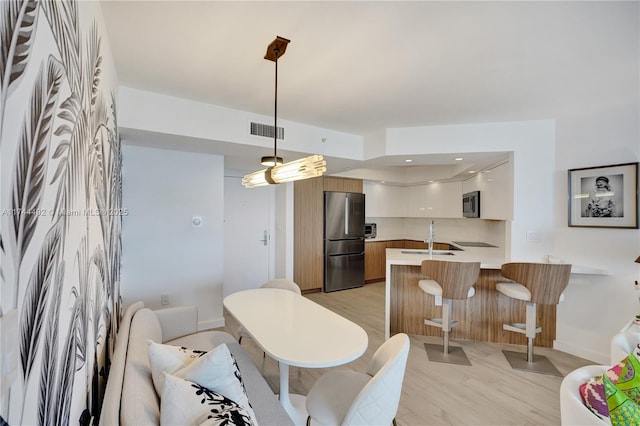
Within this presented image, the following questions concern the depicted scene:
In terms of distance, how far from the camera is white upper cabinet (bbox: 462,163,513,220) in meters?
3.35

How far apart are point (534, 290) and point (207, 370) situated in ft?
9.35

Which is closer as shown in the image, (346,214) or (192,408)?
(192,408)

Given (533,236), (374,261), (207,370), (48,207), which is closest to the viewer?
(48,207)

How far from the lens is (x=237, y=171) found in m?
4.49

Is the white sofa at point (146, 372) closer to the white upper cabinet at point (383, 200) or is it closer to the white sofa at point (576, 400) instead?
the white sofa at point (576, 400)

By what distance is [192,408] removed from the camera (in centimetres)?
100

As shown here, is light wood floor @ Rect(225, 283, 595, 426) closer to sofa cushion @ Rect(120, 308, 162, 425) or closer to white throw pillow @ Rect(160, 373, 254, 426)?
sofa cushion @ Rect(120, 308, 162, 425)

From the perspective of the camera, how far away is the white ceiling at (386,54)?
1.49m

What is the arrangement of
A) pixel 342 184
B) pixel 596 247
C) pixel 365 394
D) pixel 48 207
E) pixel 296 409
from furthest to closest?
1. pixel 342 184
2. pixel 596 247
3. pixel 296 409
4. pixel 365 394
5. pixel 48 207

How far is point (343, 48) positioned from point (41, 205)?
1.70 m

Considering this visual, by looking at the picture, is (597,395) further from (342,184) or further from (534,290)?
(342,184)

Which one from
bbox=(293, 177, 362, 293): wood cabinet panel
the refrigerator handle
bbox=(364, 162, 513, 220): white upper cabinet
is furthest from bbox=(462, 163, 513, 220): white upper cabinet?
bbox=(293, 177, 362, 293): wood cabinet panel

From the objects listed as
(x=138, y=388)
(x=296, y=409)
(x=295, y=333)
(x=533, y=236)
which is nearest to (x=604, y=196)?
(x=533, y=236)

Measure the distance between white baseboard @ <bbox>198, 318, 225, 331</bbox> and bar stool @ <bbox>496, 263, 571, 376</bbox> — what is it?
3.21 metres
